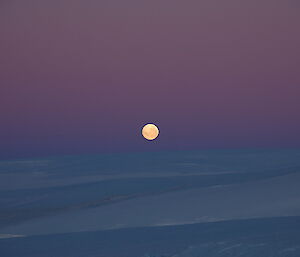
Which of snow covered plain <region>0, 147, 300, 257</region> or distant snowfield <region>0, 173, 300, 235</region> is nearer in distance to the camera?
snow covered plain <region>0, 147, 300, 257</region>

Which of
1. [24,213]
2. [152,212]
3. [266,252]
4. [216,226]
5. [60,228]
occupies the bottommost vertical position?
[266,252]

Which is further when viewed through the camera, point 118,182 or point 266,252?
point 118,182

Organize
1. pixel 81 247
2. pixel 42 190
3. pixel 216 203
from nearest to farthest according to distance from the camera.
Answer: pixel 81 247
pixel 216 203
pixel 42 190

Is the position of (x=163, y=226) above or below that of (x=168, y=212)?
below

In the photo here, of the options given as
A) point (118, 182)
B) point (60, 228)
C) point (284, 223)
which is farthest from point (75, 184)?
point (284, 223)

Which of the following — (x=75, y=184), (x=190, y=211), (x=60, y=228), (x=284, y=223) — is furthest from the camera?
(x=75, y=184)

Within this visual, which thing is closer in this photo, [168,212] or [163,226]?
[163,226]

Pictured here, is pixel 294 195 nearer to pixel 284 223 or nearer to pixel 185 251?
pixel 284 223

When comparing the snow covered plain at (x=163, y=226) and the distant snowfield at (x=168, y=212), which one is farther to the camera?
the distant snowfield at (x=168, y=212)
